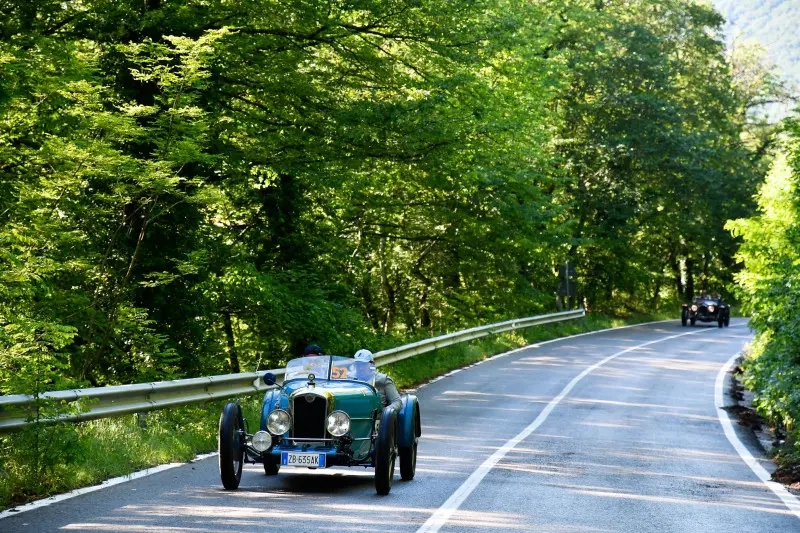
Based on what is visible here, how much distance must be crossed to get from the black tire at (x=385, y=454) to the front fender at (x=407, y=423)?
301 mm

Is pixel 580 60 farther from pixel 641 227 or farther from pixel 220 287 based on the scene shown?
pixel 220 287

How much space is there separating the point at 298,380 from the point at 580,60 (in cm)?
3315

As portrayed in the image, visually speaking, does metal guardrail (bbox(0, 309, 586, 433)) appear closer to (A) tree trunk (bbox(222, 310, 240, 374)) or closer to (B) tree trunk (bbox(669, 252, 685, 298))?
(A) tree trunk (bbox(222, 310, 240, 374))

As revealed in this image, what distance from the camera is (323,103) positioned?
20016mm

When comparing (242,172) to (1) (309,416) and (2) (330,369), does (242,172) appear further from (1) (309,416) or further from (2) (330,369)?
(1) (309,416)

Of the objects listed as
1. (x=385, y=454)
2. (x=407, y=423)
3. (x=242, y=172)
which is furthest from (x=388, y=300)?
(x=385, y=454)

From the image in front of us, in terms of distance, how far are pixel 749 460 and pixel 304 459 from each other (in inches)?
267

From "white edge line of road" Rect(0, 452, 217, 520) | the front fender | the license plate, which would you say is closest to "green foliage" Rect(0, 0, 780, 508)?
"white edge line of road" Rect(0, 452, 217, 520)

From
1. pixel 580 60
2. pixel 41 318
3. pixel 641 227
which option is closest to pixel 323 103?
pixel 41 318

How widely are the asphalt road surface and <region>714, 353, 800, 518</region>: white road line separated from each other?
0.38 ft

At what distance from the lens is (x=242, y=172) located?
66.2 ft

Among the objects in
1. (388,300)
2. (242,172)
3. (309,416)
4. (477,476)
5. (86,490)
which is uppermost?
(242,172)

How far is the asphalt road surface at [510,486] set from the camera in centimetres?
831

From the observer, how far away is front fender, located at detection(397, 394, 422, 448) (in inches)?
409
